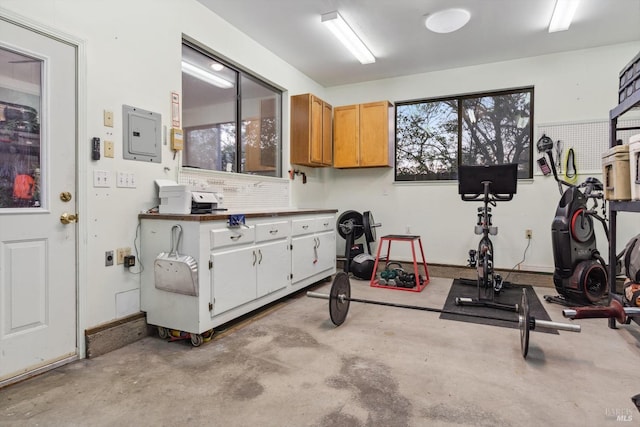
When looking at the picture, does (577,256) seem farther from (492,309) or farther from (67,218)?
(67,218)

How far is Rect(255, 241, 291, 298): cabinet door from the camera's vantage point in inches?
127

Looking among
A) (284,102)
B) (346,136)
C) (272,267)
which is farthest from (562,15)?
(272,267)

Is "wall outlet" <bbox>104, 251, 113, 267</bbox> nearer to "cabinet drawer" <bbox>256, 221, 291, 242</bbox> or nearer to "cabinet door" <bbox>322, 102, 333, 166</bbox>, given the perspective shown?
"cabinet drawer" <bbox>256, 221, 291, 242</bbox>

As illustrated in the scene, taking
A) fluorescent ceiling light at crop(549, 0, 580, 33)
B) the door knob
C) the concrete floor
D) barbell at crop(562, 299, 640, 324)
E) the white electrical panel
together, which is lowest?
the concrete floor

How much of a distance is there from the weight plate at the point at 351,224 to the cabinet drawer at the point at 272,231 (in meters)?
1.59

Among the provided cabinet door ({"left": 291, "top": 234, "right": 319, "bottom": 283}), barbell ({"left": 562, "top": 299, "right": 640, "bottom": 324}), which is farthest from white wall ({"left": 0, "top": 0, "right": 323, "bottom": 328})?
barbell ({"left": 562, "top": 299, "right": 640, "bottom": 324})

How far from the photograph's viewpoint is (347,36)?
3.99m

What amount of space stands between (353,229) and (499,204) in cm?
208

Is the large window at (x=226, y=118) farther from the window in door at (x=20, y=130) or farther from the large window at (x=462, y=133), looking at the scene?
the large window at (x=462, y=133)

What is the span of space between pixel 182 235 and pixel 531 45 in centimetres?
469

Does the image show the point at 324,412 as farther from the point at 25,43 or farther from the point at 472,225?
the point at 472,225

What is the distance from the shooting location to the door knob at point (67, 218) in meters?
2.30

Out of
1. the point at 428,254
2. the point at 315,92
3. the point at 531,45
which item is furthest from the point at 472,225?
the point at 315,92

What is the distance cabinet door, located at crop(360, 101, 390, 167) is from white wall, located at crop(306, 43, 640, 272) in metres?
0.37
